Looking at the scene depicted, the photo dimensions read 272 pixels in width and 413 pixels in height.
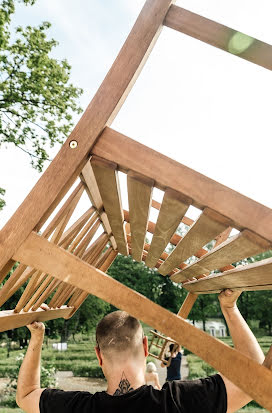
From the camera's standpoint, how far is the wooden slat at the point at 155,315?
1.25 m

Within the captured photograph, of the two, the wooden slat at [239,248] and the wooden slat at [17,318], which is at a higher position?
the wooden slat at [239,248]

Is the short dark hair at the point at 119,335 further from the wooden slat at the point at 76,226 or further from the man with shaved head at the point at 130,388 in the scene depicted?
the wooden slat at the point at 76,226

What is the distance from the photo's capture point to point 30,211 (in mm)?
1328

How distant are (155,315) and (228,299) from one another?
2.93ft

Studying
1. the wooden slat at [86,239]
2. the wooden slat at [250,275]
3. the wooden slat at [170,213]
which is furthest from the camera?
the wooden slat at [86,239]

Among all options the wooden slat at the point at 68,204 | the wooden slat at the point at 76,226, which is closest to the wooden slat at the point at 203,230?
the wooden slat at the point at 68,204

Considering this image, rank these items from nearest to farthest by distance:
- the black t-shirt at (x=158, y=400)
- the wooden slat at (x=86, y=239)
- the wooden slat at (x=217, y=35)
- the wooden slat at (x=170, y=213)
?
1. the wooden slat at (x=217, y=35)
2. the wooden slat at (x=170, y=213)
3. the black t-shirt at (x=158, y=400)
4. the wooden slat at (x=86, y=239)

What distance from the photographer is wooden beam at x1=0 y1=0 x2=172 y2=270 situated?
129 cm

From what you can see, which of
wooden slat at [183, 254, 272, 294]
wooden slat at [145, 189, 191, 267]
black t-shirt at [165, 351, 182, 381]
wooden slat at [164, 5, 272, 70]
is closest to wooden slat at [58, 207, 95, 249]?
wooden slat at [145, 189, 191, 267]

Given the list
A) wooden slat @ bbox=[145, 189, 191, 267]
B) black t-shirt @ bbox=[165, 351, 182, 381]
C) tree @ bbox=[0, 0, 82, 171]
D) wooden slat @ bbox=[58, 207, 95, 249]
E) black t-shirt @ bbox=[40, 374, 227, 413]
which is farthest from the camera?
tree @ bbox=[0, 0, 82, 171]

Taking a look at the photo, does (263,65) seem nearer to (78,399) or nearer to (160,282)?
(78,399)

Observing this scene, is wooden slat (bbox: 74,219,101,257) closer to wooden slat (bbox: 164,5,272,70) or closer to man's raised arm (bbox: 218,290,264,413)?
man's raised arm (bbox: 218,290,264,413)

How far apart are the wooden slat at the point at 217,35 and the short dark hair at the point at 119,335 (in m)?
1.22

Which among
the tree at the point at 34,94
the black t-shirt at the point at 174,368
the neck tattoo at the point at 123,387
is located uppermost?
the tree at the point at 34,94
